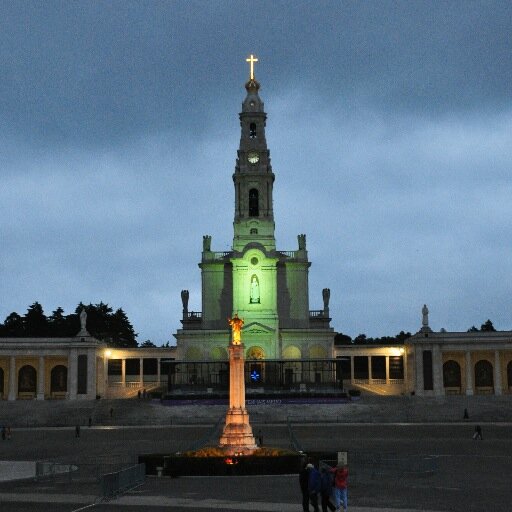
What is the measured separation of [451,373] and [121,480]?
65971mm

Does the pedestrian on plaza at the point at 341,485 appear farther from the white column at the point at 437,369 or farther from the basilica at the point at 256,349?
the white column at the point at 437,369

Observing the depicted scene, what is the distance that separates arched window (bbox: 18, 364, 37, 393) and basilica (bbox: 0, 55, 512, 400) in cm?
10

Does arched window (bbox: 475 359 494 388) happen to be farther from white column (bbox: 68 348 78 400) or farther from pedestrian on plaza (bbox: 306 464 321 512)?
pedestrian on plaza (bbox: 306 464 321 512)

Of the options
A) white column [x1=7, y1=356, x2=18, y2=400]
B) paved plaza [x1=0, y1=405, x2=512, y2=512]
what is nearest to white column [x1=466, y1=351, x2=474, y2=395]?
paved plaza [x1=0, y1=405, x2=512, y2=512]

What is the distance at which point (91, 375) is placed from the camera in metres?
88.4

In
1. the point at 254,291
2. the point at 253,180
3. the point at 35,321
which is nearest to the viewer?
the point at 254,291

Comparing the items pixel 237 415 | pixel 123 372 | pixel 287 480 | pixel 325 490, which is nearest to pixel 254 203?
pixel 123 372

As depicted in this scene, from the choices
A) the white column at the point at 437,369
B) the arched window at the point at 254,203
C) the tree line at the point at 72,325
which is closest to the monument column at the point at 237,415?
the white column at the point at 437,369

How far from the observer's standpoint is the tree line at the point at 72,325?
120 metres

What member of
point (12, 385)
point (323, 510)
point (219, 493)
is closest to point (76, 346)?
point (12, 385)

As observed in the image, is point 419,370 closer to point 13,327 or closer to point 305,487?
point 13,327

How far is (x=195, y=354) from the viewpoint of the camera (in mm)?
92750

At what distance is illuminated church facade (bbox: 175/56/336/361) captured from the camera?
9212 cm

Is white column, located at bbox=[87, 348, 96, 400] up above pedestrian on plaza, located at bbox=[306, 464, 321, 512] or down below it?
above
